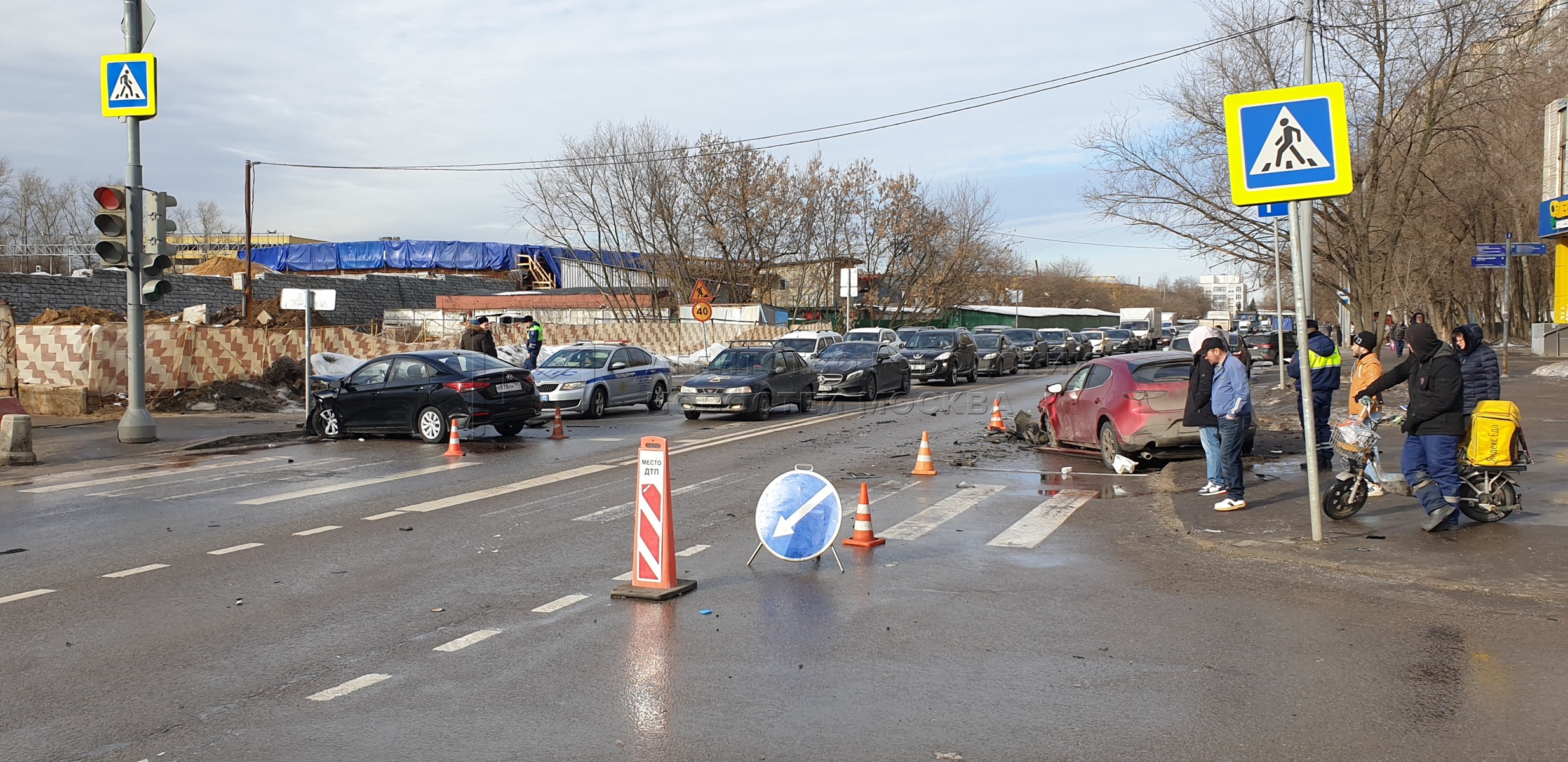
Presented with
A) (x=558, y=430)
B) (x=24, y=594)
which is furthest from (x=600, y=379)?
(x=24, y=594)

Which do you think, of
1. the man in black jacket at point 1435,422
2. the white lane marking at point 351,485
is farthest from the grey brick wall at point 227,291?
the man in black jacket at point 1435,422

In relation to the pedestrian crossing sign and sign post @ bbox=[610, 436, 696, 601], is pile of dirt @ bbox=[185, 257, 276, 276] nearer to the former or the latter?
sign post @ bbox=[610, 436, 696, 601]

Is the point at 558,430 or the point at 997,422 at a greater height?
the point at 558,430

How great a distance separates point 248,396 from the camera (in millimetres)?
23594

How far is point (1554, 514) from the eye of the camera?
926 cm

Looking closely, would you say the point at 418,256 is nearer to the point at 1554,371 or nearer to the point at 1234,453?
the point at 1554,371

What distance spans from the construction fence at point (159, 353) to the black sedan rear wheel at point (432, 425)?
27.0ft

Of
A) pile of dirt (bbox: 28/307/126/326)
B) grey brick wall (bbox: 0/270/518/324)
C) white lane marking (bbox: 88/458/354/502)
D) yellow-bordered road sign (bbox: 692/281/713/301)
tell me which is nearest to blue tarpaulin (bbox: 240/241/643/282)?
grey brick wall (bbox: 0/270/518/324)

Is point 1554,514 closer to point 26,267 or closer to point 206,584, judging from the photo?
point 206,584

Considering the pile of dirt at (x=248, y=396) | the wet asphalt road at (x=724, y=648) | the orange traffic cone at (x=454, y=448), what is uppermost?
the pile of dirt at (x=248, y=396)

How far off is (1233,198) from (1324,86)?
3.23 feet

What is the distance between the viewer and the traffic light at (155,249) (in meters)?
17.4

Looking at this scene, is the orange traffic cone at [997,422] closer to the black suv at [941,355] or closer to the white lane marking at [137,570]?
the black suv at [941,355]

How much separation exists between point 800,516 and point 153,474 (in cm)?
1013
